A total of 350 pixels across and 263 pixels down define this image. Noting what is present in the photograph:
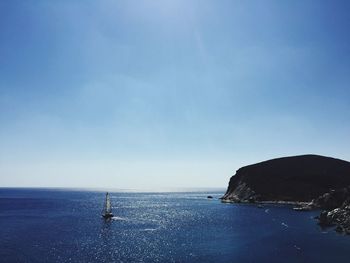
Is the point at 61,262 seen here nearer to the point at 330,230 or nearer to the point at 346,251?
the point at 346,251

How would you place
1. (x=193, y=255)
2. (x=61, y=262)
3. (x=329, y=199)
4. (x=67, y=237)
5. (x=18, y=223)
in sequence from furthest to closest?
(x=329, y=199)
(x=18, y=223)
(x=67, y=237)
(x=193, y=255)
(x=61, y=262)

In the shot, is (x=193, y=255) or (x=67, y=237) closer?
(x=193, y=255)

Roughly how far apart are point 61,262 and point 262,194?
6101 inches

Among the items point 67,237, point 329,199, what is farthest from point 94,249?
point 329,199

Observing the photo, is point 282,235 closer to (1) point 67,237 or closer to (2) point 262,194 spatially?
(1) point 67,237

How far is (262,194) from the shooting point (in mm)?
198375

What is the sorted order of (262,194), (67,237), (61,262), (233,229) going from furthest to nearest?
(262,194) < (233,229) < (67,237) < (61,262)

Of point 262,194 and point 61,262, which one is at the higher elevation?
point 262,194

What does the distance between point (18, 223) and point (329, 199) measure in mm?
108840

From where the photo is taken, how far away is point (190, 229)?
327ft

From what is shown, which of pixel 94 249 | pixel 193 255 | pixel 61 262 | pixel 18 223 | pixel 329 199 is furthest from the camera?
pixel 329 199

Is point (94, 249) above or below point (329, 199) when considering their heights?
below

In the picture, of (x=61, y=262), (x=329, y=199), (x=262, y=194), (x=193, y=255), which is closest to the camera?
(x=61, y=262)

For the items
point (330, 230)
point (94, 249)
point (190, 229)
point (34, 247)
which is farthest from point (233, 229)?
point (34, 247)
